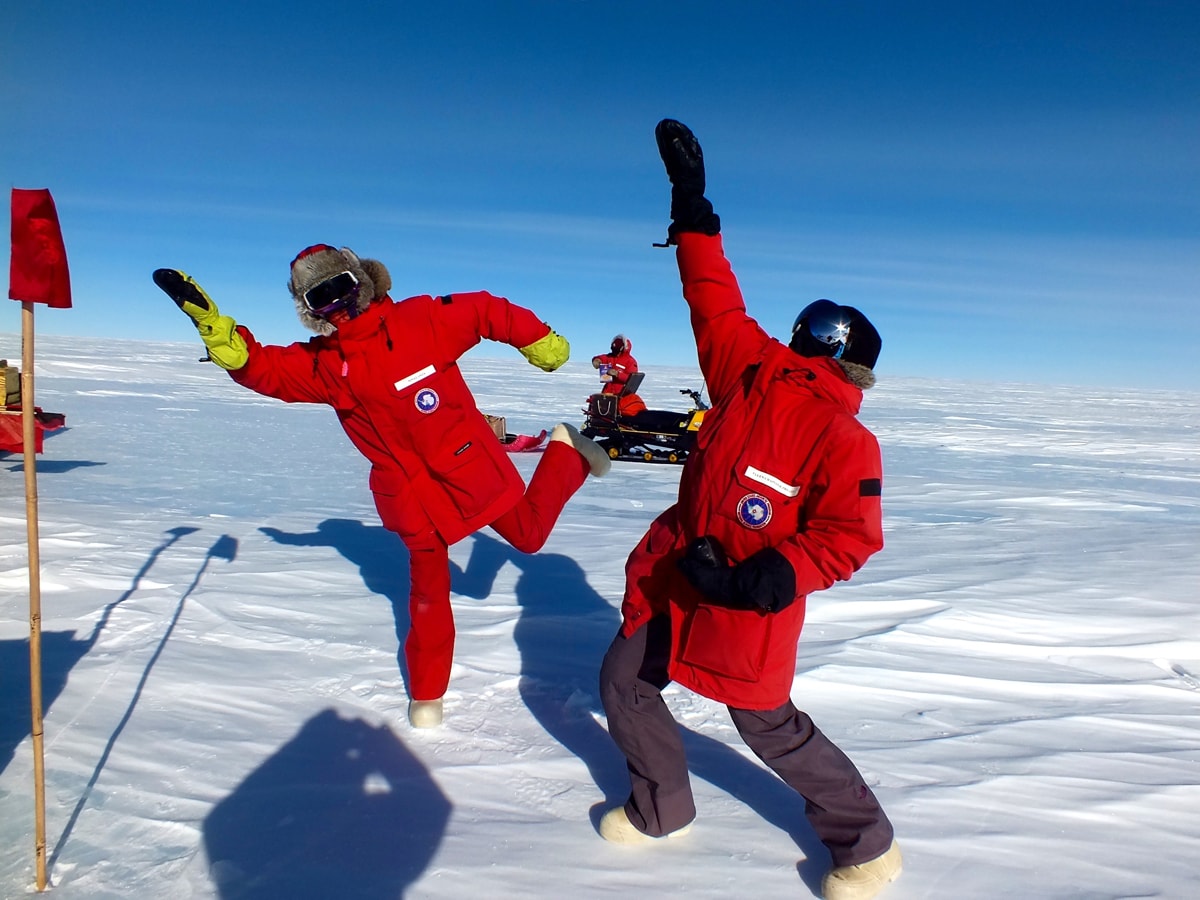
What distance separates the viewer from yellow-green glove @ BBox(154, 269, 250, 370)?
2504mm

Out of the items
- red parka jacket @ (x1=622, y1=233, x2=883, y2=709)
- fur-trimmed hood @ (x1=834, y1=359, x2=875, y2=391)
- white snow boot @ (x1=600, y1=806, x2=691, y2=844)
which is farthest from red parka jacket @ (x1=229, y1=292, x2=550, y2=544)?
fur-trimmed hood @ (x1=834, y1=359, x2=875, y2=391)

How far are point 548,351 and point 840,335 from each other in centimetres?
122

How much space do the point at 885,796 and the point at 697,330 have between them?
151cm

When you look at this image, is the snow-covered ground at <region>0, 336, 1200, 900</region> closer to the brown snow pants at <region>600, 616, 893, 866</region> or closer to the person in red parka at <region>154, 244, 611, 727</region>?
the brown snow pants at <region>600, 616, 893, 866</region>

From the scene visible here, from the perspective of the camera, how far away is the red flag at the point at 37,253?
5.78 ft

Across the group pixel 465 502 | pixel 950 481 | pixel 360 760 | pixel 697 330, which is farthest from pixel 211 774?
pixel 950 481

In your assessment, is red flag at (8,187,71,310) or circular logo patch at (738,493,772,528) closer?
red flag at (8,187,71,310)

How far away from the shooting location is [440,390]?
276 centimetres

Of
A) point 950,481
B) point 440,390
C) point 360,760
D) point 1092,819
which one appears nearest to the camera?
point 1092,819

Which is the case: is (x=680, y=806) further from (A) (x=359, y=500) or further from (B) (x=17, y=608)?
(A) (x=359, y=500)

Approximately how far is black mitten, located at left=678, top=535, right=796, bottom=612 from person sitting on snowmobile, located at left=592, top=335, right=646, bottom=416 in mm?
9531

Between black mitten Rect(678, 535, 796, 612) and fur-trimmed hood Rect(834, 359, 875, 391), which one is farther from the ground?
fur-trimmed hood Rect(834, 359, 875, 391)

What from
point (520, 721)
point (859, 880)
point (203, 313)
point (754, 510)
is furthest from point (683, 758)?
point (203, 313)

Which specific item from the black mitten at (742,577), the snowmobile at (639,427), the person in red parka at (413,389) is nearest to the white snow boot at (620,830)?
the black mitten at (742,577)
